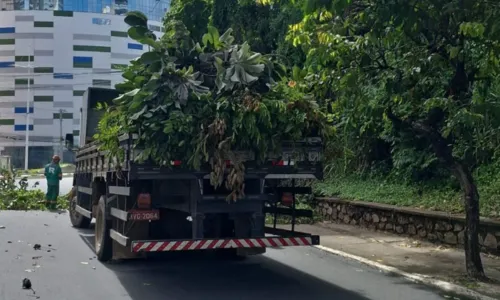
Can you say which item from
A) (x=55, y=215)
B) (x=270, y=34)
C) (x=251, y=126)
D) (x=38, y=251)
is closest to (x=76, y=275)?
(x=38, y=251)

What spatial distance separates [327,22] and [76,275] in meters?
5.22

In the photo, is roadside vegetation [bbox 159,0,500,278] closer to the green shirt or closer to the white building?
the green shirt

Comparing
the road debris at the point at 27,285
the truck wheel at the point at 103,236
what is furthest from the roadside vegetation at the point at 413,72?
the road debris at the point at 27,285

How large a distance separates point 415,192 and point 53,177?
11.4 metres

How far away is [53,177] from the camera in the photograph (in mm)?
19844

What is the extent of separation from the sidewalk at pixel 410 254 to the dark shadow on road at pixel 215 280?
1.72 m

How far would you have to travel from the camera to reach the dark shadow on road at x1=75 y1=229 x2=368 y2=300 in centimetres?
802

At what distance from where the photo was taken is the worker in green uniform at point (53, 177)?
19828 millimetres

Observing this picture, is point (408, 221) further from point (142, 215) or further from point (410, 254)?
point (142, 215)

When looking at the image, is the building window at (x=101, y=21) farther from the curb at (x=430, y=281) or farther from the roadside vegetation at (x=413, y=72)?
the curb at (x=430, y=281)

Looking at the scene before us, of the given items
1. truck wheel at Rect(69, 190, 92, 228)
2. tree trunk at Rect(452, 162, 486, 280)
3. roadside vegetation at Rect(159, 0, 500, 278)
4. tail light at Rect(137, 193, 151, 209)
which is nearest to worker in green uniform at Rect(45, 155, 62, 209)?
truck wheel at Rect(69, 190, 92, 228)

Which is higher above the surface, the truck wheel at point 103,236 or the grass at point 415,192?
the grass at point 415,192

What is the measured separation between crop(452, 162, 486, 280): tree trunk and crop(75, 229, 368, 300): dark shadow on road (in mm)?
1913

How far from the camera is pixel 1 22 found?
285 feet
